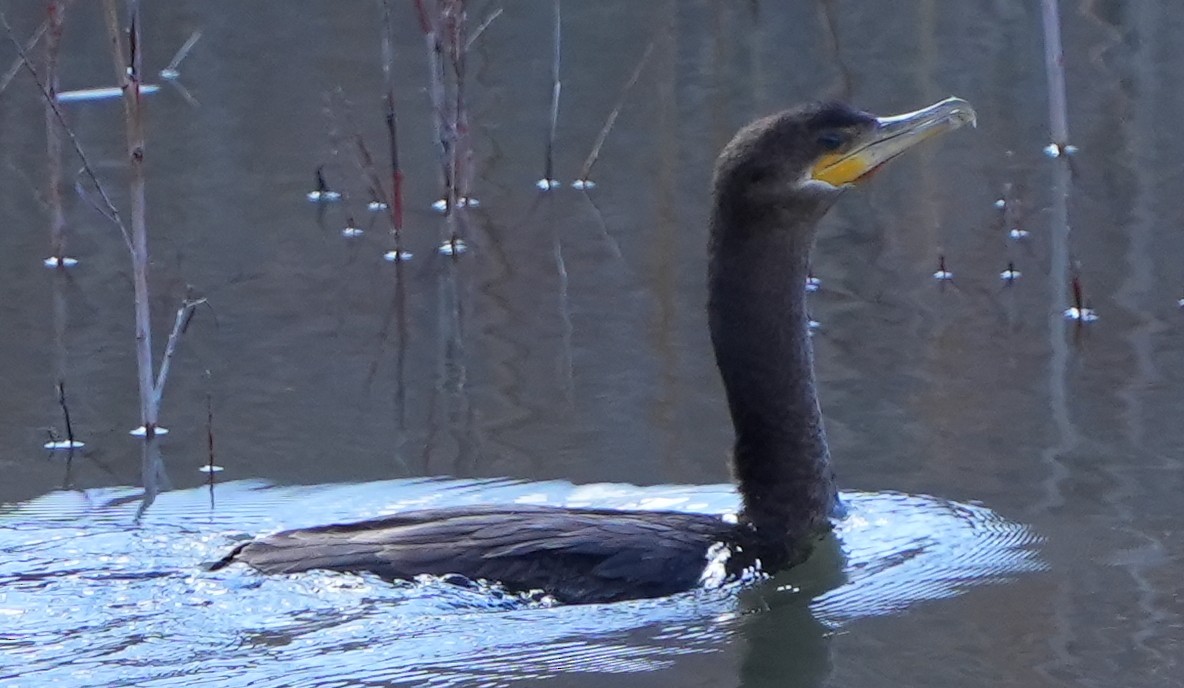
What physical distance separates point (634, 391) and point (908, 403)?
3.32 ft

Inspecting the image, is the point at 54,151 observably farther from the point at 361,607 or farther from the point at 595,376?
the point at 361,607

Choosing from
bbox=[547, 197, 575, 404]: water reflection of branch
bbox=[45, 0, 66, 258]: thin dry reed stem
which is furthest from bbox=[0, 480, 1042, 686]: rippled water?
bbox=[45, 0, 66, 258]: thin dry reed stem

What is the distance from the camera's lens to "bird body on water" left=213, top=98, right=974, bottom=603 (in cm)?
519

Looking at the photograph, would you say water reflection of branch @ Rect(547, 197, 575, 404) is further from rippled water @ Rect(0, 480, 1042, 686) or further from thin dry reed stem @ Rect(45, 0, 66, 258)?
thin dry reed stem @ Rect(45, 0, 66, 258)

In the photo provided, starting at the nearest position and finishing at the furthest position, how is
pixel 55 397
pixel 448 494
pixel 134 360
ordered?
pixel 448 494
pixel 55 397
pixel 134 360

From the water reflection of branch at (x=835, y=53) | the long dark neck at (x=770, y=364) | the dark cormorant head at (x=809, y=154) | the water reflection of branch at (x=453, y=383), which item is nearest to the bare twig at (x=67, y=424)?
the water reflection of branch at (x=453, y=383)

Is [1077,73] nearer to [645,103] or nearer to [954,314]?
[645,103]

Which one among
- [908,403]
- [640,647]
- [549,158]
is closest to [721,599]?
[640,647]

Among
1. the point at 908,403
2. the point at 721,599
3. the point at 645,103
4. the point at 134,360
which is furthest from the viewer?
the point at 645,103

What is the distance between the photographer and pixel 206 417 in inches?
280

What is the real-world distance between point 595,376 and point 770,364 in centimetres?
197

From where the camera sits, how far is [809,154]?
553cm

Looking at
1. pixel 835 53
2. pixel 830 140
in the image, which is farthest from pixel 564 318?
pixel 835 53

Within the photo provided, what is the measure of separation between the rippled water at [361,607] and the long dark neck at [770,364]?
194 mm
